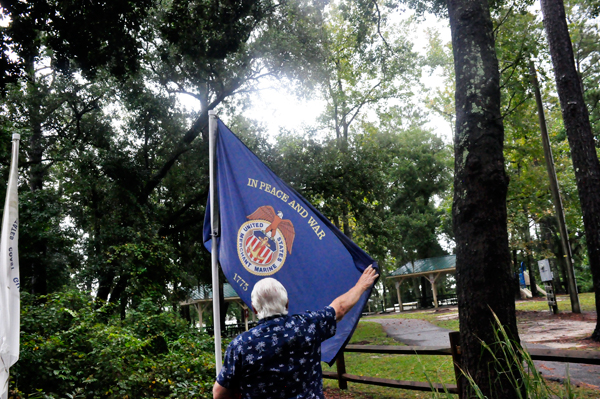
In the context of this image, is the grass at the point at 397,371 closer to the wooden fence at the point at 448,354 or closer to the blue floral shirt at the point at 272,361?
the wooden fence at the point at 448,354

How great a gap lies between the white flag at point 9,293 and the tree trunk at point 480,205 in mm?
4518

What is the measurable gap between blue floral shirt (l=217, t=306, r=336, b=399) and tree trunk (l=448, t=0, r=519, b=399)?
1.69m

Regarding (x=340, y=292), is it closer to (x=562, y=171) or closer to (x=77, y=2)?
(x=77, y=2)

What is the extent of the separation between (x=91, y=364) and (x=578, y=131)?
11.4 metres

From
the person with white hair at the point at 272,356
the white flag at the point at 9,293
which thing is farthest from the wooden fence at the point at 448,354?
the white flag at the point at 9,293

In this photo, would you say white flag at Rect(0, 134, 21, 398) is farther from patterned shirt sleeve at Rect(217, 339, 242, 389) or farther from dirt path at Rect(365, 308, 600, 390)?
dirt path at Rect(365, 308, 600, 390)

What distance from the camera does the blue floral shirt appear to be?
2617 millimetres

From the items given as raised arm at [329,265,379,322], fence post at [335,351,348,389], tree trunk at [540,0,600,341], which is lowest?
fence post at [335,351,348,389]

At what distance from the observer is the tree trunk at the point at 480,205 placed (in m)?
3.85

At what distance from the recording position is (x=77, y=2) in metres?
8.63

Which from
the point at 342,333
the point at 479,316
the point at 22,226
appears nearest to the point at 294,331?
the point at 342,333

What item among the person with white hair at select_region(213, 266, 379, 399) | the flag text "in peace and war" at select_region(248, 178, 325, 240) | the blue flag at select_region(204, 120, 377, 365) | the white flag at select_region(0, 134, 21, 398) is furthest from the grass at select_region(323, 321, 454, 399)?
the white flag at select_region(0, 134, 21, 398)

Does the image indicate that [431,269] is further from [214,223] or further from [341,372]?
[214,223]

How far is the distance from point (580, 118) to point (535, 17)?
11.4 metres
